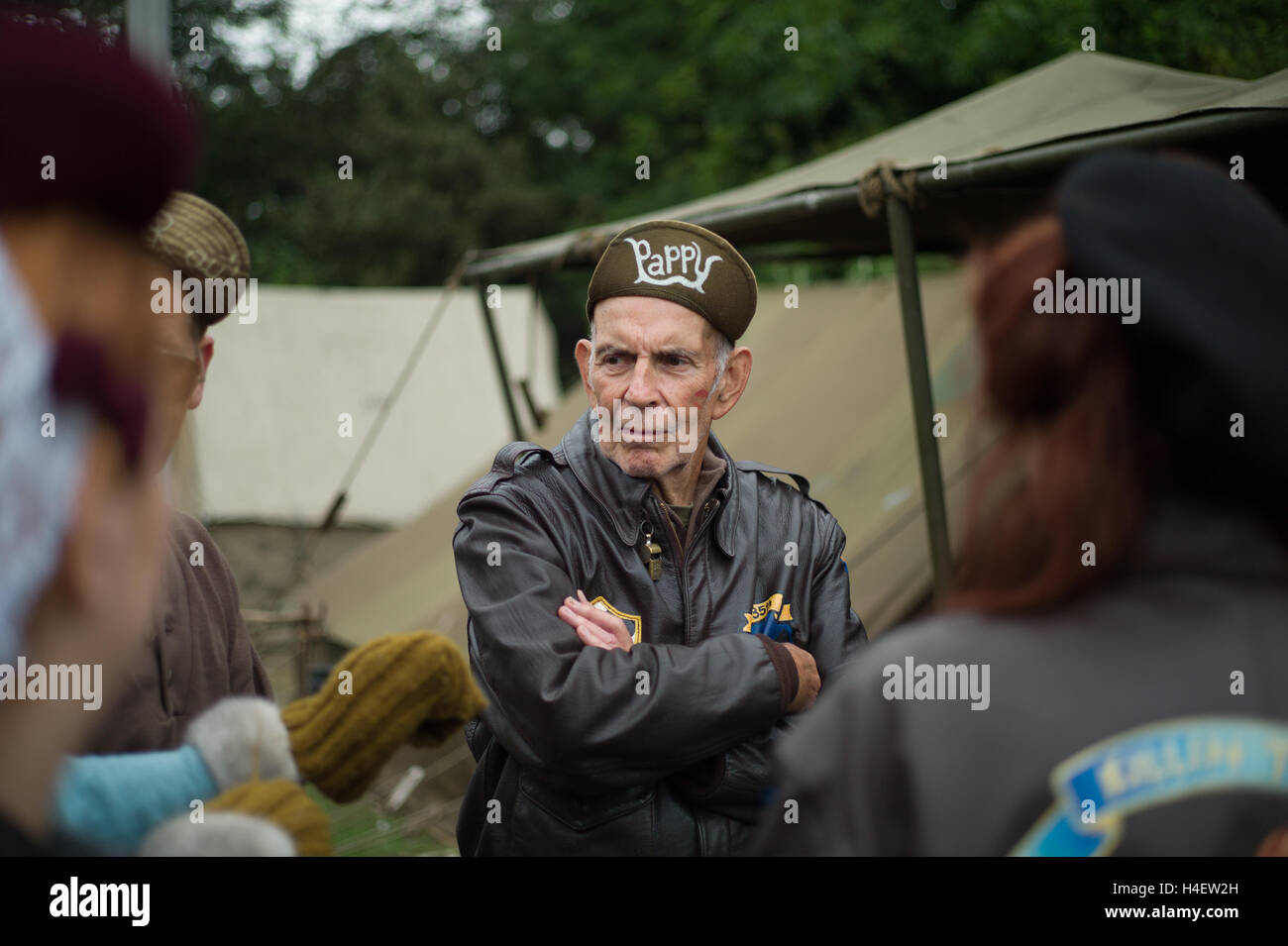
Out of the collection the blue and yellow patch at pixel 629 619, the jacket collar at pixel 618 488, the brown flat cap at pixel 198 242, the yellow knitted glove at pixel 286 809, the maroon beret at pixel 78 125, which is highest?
the brown flat cap at pixel 198 242

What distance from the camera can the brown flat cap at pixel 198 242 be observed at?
1.75 meters

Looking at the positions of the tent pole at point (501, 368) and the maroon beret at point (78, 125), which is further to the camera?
the tent pole at point (501, 368)

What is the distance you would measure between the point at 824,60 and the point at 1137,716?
10.4 metres

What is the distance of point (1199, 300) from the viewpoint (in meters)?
0.88

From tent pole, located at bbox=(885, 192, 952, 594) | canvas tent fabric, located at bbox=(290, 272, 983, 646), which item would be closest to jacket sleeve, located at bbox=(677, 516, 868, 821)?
tent pole, located at bbox=(885, 192, 952, 594)

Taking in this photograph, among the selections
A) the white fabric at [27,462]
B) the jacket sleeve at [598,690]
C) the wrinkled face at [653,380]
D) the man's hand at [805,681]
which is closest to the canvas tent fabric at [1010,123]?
the wrinkled face at [653,380]

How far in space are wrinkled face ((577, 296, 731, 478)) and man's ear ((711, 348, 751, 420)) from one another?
64mm

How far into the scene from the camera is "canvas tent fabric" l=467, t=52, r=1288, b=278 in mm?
2904

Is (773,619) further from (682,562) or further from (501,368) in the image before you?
(501,368)

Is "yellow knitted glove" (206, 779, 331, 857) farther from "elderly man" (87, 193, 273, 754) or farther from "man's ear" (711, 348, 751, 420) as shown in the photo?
"man's ear" (711, 348, 751, 420)

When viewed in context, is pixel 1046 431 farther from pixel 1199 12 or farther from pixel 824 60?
pixel 824 60

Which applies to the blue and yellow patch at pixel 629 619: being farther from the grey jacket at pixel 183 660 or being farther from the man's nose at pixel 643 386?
the grey jacket at pixel 183 660

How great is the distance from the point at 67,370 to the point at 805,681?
4.40 ft

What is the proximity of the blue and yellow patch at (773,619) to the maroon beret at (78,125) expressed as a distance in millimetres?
1356
